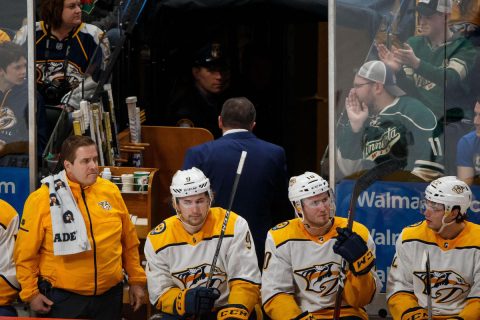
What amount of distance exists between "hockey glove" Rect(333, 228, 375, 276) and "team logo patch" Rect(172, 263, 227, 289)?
636 millimetres

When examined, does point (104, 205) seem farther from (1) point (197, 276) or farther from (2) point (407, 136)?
(2) point (407, 136)

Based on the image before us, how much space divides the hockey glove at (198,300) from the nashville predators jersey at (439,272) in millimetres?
971

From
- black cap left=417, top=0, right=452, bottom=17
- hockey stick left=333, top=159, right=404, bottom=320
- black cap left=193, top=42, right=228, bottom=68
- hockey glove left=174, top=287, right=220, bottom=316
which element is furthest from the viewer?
black cap left=193, top=42, right=228, bottom=68

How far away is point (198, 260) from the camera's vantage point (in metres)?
7.40

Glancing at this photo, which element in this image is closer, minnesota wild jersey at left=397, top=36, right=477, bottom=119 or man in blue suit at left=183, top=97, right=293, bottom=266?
minnesota wild jersey at left=397, top=36, right=477, bottom=119

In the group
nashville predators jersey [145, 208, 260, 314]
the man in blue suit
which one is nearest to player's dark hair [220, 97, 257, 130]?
the man in blue suit

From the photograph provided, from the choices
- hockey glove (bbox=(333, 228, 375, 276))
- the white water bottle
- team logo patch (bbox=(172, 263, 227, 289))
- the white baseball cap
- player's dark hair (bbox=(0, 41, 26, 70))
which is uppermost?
player's dark hair (bbox=(0, 41, 26, 70))

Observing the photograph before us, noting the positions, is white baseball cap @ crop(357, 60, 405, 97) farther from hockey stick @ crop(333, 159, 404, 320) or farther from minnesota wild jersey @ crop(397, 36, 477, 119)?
hockey stick @ crop(333, 159, 404, 320)

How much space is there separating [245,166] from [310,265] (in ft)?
3.06

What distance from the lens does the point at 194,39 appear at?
10.2m

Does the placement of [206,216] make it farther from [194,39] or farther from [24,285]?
[194,39]

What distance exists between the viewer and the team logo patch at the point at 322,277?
7406 mm

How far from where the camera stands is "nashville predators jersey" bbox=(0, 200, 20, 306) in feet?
25.3

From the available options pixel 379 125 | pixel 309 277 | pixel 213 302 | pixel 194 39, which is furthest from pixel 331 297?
pixel 194 39
